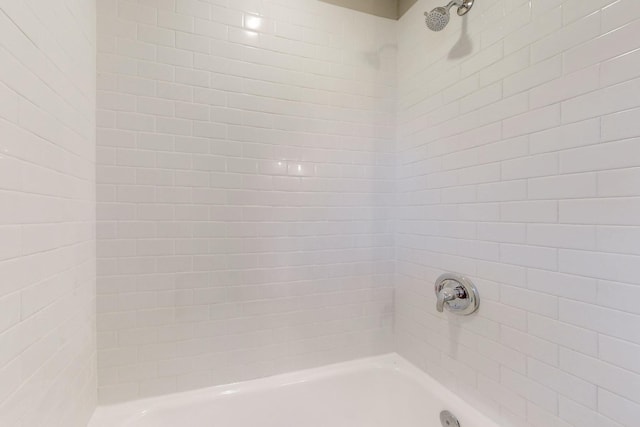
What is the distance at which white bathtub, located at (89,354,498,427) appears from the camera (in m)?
1.26

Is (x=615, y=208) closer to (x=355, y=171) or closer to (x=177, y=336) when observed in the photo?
(x=355, y=171)

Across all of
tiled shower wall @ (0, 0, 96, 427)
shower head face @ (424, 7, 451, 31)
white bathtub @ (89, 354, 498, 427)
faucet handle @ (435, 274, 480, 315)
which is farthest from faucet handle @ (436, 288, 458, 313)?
tiled shower wall @ (0, 0, 96, 427)

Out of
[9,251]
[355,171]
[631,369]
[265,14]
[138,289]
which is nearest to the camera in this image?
[9,251]

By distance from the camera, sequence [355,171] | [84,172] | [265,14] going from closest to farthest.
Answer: [84,172] → [265,14] → [355,171]

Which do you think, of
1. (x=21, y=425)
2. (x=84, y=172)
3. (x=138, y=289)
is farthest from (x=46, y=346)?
(x=84, y=172)

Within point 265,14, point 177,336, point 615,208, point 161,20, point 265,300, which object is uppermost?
point 265,14

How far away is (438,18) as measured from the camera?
1233 millimetres

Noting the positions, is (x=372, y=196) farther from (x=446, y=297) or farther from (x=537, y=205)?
(x=537, y=205)

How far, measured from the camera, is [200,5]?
4.39 feet

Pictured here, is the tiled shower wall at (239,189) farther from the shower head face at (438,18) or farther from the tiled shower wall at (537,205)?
the shower head face at (438,18)

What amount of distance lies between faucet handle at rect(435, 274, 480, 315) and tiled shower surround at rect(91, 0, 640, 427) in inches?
1.5

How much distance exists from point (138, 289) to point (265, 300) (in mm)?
556

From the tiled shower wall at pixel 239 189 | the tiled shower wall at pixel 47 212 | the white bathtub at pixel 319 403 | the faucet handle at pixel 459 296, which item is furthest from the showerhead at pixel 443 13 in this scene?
the white bathtub at pixel 319 403

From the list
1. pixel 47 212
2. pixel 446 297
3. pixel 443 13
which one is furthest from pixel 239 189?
pixel 443 13
